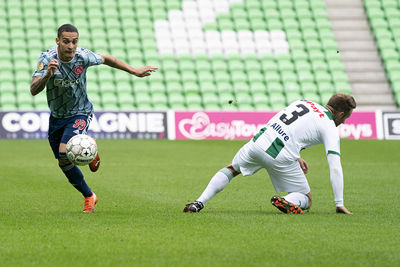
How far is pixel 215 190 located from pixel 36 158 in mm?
9081

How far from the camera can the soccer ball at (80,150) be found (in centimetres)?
731

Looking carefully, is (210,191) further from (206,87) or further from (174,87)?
(206,87)

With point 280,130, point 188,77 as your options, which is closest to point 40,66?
point 280,130

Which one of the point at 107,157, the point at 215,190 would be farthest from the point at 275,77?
the point at 215,190

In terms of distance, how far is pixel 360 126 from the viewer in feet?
72.9

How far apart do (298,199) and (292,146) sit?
59 centimetres

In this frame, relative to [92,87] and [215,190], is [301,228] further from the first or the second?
[92,87]

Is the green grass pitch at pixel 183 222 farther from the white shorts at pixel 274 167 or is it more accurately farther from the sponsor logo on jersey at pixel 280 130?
the sponsor logo on jersey at pixel 280 130

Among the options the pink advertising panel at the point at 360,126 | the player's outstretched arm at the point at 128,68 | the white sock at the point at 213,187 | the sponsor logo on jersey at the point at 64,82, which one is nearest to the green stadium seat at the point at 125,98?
the pink advertising panel at the point at 360,126

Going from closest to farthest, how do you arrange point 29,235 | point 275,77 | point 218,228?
1. point 29,235
2. point 218,228
3. point 275,77

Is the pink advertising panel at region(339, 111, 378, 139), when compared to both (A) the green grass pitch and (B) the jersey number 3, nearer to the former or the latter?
(A) the green grass pitch

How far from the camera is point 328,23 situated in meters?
27.7

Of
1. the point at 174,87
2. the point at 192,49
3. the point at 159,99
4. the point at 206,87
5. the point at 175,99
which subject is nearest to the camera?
the point at 159,99

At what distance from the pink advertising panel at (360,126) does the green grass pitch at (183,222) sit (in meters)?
8.21
